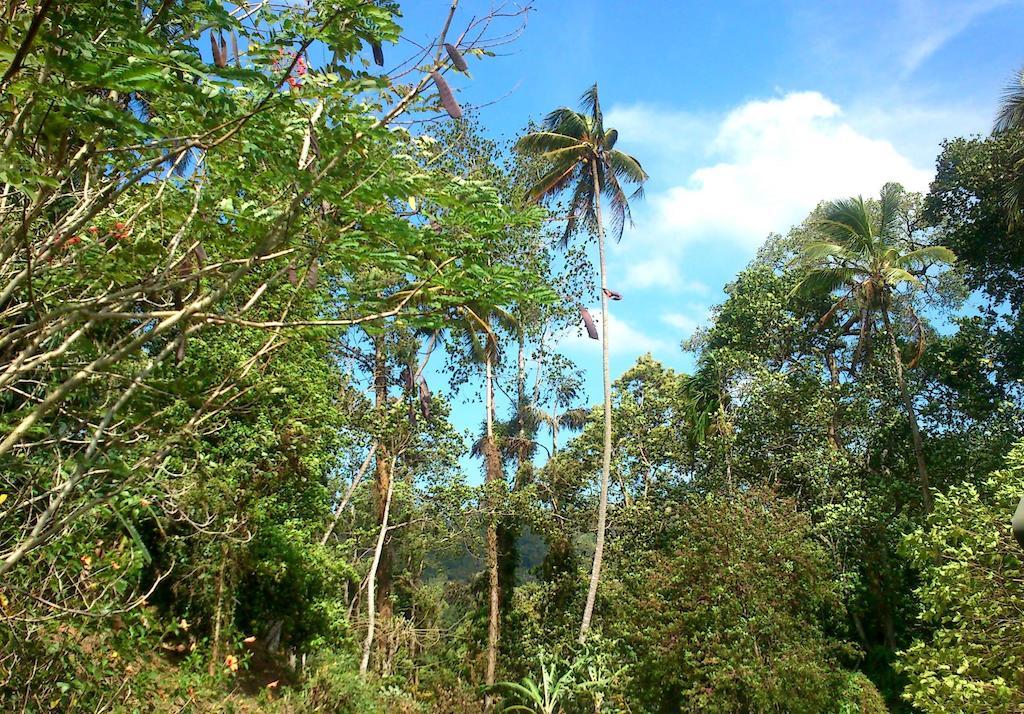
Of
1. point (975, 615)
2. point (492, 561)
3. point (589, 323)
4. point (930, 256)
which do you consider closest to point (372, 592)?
point (492, 561)

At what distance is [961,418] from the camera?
1653 centimetres

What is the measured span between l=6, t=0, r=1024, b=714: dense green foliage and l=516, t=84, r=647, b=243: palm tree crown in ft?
0.29

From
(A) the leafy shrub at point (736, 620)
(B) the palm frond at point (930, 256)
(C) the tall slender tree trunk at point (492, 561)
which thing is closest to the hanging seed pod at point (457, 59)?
(A) the leafy shrub at point (736, 620)

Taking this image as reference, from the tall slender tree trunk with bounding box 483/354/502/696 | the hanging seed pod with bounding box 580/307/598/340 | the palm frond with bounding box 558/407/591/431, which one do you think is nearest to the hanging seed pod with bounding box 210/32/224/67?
the hanging seed pod with bounding box 580/307/598/340

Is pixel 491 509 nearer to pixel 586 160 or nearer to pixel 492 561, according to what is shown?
pixel 492 561

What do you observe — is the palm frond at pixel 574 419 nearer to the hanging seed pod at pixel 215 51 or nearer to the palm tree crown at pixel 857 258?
the palm tree crown at pixel 857 258

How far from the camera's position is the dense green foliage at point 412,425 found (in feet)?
9.84

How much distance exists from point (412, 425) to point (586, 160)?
25.1 feet

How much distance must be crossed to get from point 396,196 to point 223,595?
9948 mm

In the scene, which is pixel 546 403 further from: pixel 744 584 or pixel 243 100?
pixel 243 100

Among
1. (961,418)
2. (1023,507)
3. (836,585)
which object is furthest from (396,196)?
(961,418)

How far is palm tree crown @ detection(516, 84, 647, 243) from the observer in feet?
55.5

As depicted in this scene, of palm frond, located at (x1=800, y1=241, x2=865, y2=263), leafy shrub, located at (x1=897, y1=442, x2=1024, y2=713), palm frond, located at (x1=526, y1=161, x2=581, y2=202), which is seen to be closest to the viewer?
leafy shrub, located at (x1=897, y1=442, x2=1024, y2=713)

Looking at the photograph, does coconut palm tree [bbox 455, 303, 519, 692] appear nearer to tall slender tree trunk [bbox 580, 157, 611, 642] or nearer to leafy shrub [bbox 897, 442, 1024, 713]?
tall slender tree trunk [bbox 580, 157, 611, 642]
